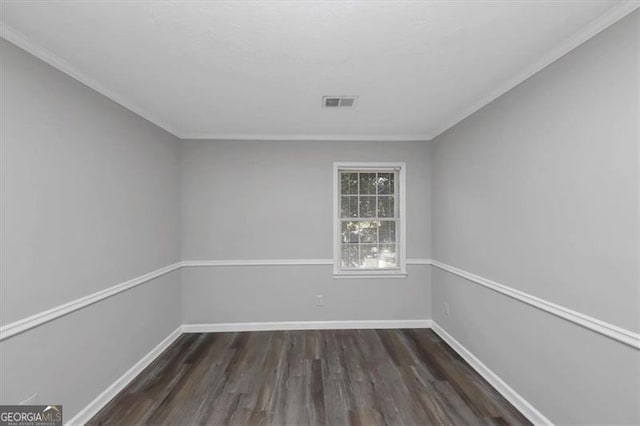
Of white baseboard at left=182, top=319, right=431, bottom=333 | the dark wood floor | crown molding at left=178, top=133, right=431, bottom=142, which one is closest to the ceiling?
crown molding at left=178, top=133, right=431, bottom=142

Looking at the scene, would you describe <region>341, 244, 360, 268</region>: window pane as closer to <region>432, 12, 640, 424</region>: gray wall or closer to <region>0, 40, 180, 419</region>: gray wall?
<region>432, 12, 640, 424</region>: gray wall

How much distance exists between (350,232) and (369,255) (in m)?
0.41

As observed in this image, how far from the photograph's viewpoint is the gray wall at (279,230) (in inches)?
149

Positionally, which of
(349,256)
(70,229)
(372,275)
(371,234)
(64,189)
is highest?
(64,189)

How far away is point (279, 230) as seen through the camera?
386 centimetres

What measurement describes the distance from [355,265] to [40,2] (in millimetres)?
3629

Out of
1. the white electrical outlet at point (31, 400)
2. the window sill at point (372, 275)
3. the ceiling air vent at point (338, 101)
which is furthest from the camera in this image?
the window sill at point (372, 275)

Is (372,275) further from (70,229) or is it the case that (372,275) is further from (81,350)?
(70,229)

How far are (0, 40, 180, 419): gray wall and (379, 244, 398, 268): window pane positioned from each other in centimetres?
280

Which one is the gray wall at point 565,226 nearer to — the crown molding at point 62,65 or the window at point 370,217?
the window at point 370,217

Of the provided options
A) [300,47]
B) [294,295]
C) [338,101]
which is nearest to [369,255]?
[294,295]

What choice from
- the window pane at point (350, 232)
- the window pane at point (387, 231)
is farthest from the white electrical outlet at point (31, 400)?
the window pane at point (387, 231)

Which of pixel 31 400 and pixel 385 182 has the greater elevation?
pixel 385 182

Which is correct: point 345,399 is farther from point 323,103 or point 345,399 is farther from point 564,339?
point 323,103
